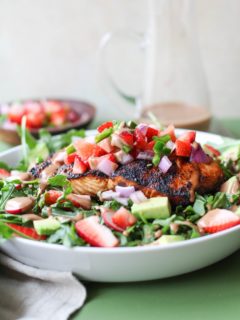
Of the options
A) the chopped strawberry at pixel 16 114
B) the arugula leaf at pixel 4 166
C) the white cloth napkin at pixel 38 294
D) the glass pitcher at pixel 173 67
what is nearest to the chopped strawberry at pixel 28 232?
the white cloth napkin at pixel 38 294

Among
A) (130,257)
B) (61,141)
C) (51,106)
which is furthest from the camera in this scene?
(51,106)

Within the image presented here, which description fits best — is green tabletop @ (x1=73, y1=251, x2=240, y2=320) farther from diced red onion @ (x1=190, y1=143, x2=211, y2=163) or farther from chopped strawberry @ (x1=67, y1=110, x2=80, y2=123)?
chopped strawberry @ (x1=67, y1=110, x2=80, y2=123)

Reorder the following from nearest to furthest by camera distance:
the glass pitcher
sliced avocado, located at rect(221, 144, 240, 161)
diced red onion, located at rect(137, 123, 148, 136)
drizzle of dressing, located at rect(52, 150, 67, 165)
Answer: diced red onion, located at rect(137, 123, 148, 136) → drizzle of dressing, located at rect(52, 150, 67, 165) → sliced avocado, located at rect(221, 144, 240, 161) → the glass pitcher

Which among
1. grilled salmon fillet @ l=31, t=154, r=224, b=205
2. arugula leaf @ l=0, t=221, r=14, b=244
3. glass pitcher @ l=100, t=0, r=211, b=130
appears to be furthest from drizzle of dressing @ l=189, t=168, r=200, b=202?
glass pitcher @ l=100, t=0, r=211, b=130

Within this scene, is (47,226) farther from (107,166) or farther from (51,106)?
(51,106)

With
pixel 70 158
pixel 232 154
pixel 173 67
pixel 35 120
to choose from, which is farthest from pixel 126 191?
pixel 35 120

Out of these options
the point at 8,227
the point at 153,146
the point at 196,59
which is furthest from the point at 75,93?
the point at 8,227
